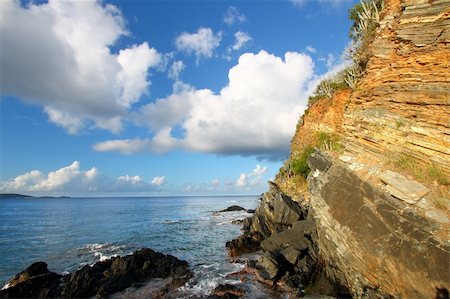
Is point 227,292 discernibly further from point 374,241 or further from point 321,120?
point 321,120

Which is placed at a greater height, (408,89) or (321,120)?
(321,120)

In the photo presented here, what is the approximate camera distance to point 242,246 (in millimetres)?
29844

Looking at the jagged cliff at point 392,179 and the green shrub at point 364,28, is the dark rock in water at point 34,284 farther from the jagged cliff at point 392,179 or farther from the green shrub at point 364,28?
the green shrub at point 364,28

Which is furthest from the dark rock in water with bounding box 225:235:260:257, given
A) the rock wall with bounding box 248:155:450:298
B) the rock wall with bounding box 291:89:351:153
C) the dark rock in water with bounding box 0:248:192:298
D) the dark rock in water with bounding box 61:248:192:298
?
the rock wall with bounding box 291:89:351:153

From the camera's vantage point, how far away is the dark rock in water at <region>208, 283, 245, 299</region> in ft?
58.8

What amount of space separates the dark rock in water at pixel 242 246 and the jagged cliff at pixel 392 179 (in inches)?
335

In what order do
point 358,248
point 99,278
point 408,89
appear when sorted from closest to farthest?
point 358,248
point 408,89
point 99,278

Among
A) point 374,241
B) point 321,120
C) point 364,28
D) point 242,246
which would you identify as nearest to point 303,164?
point 321,120

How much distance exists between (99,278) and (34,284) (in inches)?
156

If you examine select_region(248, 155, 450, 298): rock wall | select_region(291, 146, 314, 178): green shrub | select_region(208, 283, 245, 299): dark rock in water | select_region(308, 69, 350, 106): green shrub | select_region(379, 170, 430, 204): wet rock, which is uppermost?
select_region(308, 69, 350, 106): green shrub

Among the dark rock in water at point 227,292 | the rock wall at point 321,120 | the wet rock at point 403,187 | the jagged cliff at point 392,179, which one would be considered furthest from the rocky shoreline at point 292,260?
the rock wall at point 321,120

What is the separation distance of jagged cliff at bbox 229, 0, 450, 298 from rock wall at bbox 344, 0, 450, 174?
0.05 m

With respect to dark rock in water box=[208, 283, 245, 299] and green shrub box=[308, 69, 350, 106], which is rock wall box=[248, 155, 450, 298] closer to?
dark rock in water box=[208, 283, 245, 299]

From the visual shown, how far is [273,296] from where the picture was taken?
17797mm
